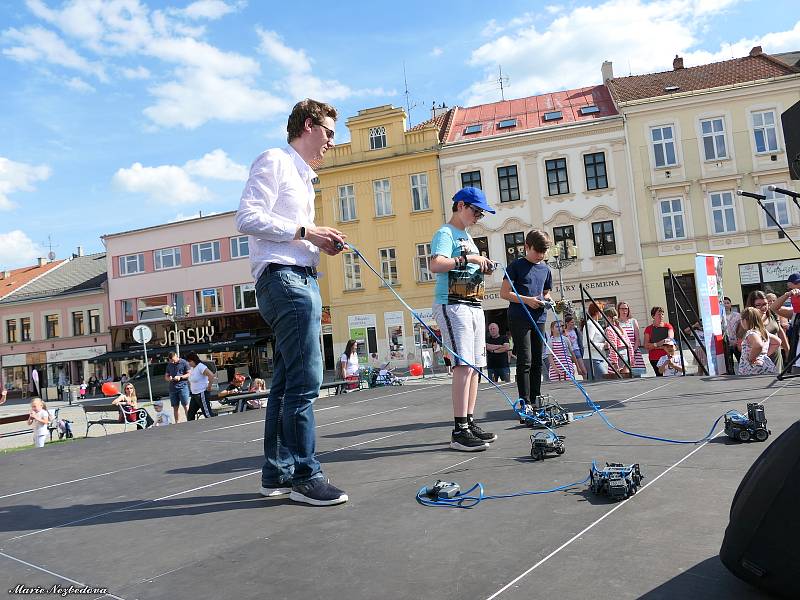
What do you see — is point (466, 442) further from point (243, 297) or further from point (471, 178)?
point (243, 297)

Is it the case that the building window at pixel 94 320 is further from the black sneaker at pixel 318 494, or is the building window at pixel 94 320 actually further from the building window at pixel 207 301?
the black sneaker at pixel 318 494

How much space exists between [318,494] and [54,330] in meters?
46.1

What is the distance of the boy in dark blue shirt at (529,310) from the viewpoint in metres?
5.06

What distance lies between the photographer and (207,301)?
1480 inches

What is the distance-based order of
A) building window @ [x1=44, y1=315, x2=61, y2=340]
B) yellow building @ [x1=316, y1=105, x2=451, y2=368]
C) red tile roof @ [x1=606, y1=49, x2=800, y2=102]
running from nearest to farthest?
red tile roof @ [x1=606, y1=49, x2=800, y2=102] → yellow building @ [x1=316, y1=105, x2=451, y2=368] → building window @ [x1=44, y1=315, x2=61, y2=340]

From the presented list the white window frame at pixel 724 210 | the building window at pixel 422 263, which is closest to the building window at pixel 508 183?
the building window at pixel 422 263

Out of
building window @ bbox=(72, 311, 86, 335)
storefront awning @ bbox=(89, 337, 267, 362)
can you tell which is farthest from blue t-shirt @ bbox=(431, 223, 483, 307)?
building window @ bbox=(72, 311, 86, 335)

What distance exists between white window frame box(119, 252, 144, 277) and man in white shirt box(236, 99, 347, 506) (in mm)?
39626

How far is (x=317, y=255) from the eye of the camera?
3201 mm

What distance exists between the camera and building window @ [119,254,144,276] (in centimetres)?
3969

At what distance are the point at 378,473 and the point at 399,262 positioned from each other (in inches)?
1118

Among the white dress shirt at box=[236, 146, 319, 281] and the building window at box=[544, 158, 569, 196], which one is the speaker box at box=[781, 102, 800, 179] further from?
the building window at box=[544, 158, 569, 196]

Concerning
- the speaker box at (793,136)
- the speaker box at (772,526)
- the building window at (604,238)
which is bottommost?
the speaker box at (772,526)

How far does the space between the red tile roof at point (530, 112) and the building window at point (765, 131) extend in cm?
594
